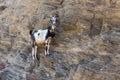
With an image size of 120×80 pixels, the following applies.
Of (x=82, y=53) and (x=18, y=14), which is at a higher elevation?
(x=18, y=14)

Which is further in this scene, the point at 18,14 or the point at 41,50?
the point at 18,14

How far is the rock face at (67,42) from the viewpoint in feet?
42.3

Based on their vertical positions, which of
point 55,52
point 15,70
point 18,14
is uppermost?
point 18,14

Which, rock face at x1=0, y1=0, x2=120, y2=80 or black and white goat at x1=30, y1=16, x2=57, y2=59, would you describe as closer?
rock face at x1=0, y1=0, x2=120, y2=80

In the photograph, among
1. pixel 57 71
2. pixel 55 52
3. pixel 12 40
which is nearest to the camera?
pixel 57 71

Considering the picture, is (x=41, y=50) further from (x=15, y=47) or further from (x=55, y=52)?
(x=15, y=47)

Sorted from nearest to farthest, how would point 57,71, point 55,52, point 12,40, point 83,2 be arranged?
point 57,71 → point 55,52 → point 83,2 → point 12,40

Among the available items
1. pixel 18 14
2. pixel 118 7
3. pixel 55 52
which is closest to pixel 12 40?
pixel 18 14

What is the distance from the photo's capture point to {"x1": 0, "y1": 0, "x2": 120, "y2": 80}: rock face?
Answer: 508 inches

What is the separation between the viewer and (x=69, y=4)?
16172mm

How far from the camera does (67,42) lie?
14.5m

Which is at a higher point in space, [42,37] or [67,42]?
[42,37]

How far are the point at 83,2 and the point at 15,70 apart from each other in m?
5.13

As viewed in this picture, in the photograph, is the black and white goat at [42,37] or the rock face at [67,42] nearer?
the rock face at [67,42]
